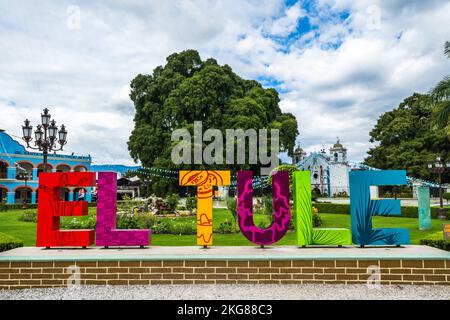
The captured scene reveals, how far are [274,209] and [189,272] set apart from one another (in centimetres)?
230

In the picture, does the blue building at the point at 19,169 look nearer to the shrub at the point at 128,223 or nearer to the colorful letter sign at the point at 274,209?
the shrub at the point at 128,223

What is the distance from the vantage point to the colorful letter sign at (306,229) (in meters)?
7.88

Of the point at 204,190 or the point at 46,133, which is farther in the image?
the point at 46,133

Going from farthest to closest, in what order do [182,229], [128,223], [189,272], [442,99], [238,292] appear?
[442,99]
[128,223]
[182,229]
[189,272]
[238,292]

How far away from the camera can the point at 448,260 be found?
255 inches

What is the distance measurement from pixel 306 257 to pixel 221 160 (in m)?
23.3

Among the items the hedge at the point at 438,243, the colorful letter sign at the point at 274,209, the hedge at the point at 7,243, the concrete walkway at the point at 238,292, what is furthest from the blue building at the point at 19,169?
the hedge at the point at 438,243

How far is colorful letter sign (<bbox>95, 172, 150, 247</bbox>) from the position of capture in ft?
26.1

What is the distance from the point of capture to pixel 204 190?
8.00 m

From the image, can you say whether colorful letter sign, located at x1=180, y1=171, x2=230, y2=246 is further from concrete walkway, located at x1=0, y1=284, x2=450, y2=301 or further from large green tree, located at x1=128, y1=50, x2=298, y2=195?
large green tree, located at x1=128, y1=50, x2=298, y2=195

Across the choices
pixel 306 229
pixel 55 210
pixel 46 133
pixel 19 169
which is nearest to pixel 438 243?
pixel 306 229

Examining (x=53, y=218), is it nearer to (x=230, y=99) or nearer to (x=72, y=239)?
(x=72, y=239)

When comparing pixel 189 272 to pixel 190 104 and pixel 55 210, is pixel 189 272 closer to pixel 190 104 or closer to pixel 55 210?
pixel 55 210

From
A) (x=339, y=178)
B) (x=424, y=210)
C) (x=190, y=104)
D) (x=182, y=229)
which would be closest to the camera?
(x=182, y=229)
